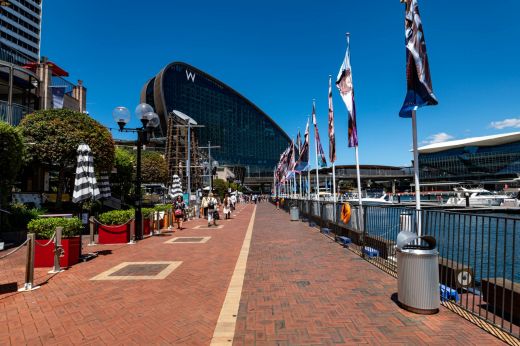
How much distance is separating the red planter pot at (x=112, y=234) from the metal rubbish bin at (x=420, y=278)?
10.3 metres

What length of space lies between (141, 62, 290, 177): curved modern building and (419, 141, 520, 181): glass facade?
69.9 m

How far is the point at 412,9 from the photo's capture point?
681 cm

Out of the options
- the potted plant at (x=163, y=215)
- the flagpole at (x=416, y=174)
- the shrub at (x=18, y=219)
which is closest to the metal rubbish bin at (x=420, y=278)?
the flagpole at (x=416, y=174)

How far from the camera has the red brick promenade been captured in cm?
416

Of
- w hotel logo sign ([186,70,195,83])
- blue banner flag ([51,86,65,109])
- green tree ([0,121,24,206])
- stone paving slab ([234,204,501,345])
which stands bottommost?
stone paving slab ([234,204,501,345])

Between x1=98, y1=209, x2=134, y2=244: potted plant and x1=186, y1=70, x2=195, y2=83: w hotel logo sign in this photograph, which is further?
x1=186, y1=70, x2=195, y2=83: w hotel logo sign

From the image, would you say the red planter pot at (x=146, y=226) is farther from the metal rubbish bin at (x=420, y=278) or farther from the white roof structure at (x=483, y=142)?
the white roof structure at (x=483, y=142)

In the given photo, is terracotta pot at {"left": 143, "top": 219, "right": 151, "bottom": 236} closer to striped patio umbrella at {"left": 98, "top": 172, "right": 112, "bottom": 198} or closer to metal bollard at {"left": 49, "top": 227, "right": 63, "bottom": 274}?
striped patio umbrella at {"left": 98, "top": 172, "right": 112, "bottom": 198}

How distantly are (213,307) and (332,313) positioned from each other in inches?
72.2

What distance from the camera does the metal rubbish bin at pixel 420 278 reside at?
4703 mm

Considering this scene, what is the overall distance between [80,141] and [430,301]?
15.4 m

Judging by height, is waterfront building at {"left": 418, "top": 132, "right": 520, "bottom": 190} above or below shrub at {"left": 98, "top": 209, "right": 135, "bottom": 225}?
above

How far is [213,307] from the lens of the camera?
5.25m

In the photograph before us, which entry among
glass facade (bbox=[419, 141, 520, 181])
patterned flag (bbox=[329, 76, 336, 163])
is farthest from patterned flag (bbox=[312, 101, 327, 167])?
glass facade (bbox=[419, 141, 520, 181])
